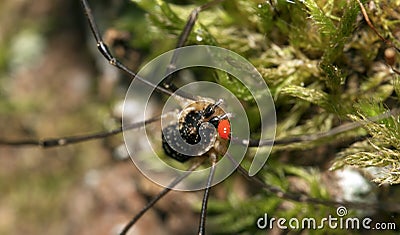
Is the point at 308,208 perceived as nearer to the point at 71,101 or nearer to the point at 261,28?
the point at 261,28

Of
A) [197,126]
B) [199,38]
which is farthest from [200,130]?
[199,38]

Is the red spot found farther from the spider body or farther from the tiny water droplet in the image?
the tiny water droplet

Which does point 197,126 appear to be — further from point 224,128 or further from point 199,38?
point 199,38

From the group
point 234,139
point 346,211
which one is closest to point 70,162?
point 234,139

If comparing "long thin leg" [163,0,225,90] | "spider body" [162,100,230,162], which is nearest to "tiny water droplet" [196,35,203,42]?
"long thin leg" [163,0,225,90]

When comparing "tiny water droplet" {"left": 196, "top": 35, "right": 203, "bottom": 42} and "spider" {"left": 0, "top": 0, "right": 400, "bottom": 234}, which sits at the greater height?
"tiny water droplet" {"left": 196, "top": 35, "right": 203, "bottom": 42}

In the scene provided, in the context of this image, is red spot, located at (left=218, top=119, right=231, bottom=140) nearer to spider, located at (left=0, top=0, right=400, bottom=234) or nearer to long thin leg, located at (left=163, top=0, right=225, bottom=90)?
spider, located at (left=0, top=0, right=400, bottom=234)

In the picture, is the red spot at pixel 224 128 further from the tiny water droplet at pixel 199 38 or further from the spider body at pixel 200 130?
the tiny water droplet at pixel 199 38

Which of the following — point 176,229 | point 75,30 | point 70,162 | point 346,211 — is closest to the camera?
point 346,211
